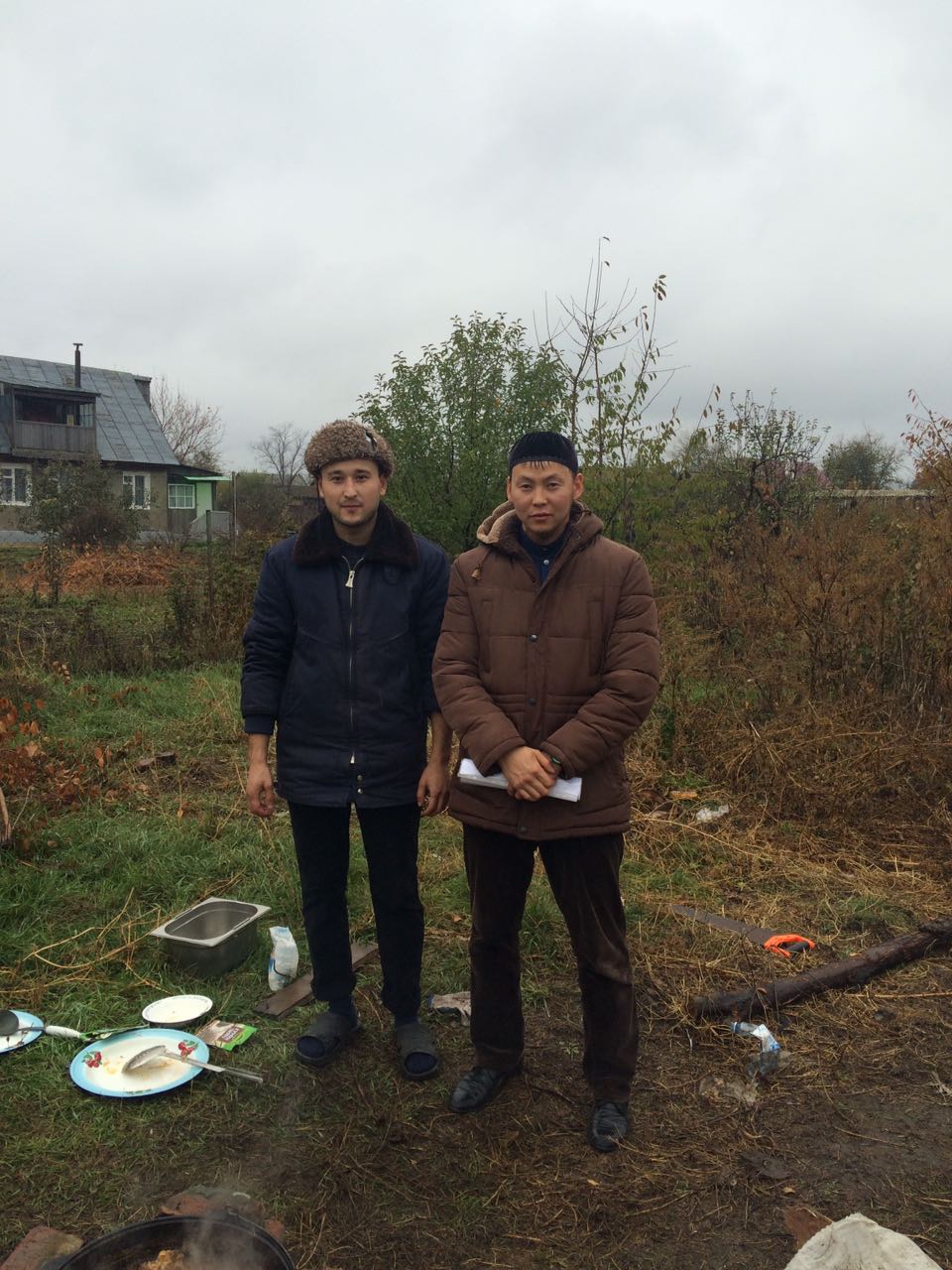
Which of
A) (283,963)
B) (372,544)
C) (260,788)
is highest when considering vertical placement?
(372,544)

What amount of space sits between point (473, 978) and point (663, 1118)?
717 mm

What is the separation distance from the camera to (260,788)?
3.05 meters

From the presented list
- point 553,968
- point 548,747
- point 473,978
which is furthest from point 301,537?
point 553,968

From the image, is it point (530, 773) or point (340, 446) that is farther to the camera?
point (340, 446)

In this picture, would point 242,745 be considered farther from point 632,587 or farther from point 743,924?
point 632,587

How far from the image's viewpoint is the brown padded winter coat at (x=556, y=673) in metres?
2.58

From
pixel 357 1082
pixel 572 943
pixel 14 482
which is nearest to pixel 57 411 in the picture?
pixel 14 482

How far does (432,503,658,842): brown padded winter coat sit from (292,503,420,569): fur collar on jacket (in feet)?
1.15

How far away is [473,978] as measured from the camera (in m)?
2.96

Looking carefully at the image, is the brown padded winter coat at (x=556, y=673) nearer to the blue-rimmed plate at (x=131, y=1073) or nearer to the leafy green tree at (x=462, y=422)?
the blue-rimmed plate at (x=131, y=1073)

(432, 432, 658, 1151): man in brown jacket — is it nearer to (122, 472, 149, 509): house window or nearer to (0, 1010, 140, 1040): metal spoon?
(0, 1010, 140, 1040): metal spoon

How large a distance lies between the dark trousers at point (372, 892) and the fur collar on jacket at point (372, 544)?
794mm

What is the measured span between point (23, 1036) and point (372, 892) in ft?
4.47

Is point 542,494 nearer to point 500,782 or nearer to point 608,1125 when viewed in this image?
point 500,782
